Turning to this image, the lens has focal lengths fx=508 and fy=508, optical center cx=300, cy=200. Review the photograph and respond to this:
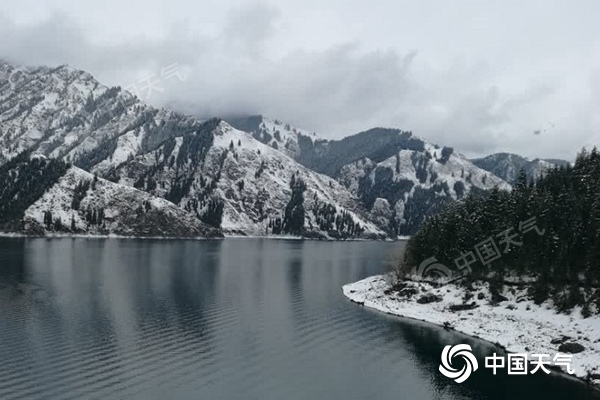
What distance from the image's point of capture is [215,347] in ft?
247

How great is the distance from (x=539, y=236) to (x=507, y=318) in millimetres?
23131

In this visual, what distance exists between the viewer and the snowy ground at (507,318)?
75356 mm

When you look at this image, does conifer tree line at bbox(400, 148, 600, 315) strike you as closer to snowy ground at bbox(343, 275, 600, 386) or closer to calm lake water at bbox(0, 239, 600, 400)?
snowy ground at bbox(343, 275, 600, 386)

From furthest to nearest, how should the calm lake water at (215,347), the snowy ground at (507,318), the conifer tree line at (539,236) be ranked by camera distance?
Answer: the conifer tree line at (539,236), the snowy ground at (507,318), the calm lake water at (215,347)

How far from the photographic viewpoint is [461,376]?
6806cm

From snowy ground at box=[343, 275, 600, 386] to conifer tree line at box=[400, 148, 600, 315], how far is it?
3.22m

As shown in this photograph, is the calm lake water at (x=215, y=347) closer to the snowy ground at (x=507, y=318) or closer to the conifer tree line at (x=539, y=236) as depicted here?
the snowy ground at (x=507, y=318)

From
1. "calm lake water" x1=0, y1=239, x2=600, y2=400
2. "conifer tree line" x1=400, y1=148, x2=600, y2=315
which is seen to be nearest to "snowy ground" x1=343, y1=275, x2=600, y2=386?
"conifer tree line" x1=400, y1=148, x2=600, y2=315

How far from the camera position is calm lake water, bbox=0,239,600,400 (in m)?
58.8

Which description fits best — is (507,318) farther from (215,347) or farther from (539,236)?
(215,347)

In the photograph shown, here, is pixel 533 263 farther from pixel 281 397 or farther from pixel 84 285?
pixel 84 285

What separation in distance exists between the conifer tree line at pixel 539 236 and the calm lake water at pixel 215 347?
23001 millimetres

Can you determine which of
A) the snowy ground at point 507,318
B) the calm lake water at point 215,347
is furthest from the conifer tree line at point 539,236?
the calm lake water at point 215,347

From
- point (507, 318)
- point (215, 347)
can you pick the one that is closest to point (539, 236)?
point (507, 318)
